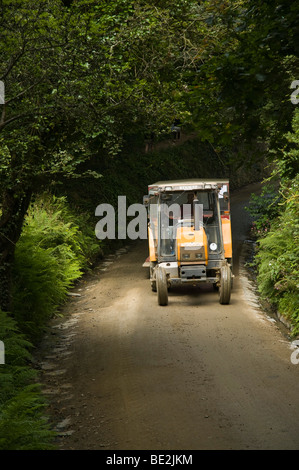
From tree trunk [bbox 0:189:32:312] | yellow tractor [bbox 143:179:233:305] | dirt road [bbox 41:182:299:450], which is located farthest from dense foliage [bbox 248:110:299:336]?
tree trunk [bbox 0:189:32:312]

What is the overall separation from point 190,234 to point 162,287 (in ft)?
4.95

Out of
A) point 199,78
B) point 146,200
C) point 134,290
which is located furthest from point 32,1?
point 134,290

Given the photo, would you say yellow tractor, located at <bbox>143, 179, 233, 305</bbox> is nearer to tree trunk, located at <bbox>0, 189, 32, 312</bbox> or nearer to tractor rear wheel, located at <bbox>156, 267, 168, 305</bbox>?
tractor rear wheel, located at <bbox>156, 267, 168, 305</bbox>

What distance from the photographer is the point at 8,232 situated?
35.7 ft

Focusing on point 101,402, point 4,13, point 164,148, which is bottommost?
point 101,402

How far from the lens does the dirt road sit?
6.98m

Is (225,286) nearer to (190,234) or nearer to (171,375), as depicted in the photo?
(190,234)

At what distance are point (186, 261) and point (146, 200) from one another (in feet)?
6.28

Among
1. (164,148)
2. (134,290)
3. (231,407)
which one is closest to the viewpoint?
(231,407)

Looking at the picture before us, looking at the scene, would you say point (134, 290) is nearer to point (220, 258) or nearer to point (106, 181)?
point (220, 258)

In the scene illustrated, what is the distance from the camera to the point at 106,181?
25.5m

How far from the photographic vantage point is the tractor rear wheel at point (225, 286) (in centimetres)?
1359

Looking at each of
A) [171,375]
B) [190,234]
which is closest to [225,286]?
[190,234]

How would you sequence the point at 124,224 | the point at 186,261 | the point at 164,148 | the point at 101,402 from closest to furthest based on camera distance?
the point at 101,402, the point at 186,261, the point at 124,224, the point at 164,148
